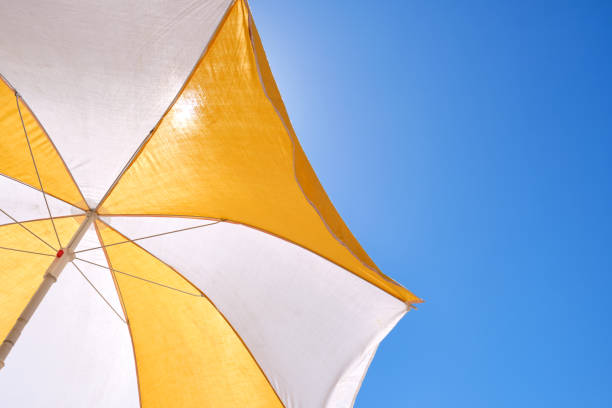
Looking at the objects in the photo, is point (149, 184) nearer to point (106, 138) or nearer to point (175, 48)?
point (106, 138)

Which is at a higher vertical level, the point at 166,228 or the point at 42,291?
the point at 166,228

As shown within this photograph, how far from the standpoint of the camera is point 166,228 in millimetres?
2408

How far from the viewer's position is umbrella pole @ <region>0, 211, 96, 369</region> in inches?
66.4

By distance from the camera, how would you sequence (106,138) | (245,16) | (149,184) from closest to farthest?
(245,16), (106,138), (149,184)

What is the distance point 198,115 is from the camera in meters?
1.96

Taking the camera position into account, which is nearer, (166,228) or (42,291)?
(42,291)

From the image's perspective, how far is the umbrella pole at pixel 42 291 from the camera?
169 centimetres

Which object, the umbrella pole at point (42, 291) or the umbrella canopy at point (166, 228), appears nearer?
the umbrella pole at point (42, 291)

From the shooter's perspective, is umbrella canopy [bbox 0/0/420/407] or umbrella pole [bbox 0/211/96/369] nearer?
umbrella pole [bbox 0/211/96/369]

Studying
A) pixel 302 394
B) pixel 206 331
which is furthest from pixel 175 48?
pixel 302 394

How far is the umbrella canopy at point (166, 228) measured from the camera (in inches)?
71.0

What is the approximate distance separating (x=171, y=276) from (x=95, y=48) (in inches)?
54.6

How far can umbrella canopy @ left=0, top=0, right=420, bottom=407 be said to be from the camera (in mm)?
1803

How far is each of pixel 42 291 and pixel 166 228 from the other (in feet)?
2.40
